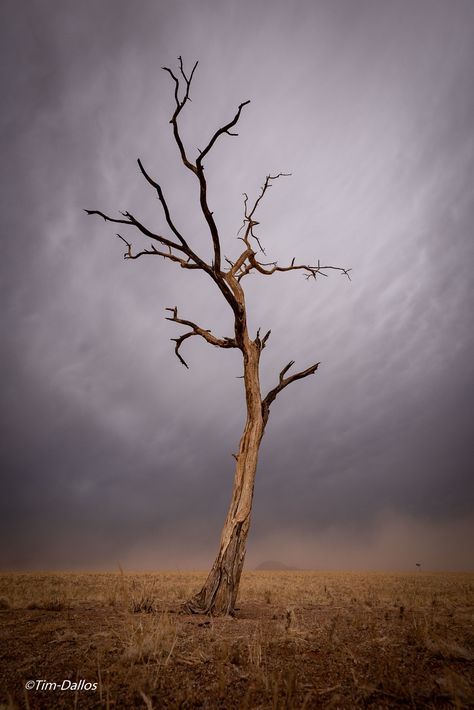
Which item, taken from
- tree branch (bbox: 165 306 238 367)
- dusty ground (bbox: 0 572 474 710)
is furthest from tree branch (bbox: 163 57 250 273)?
dusty ground (bbox: 0 572 474 710)

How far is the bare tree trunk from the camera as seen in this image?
6160 millimetres

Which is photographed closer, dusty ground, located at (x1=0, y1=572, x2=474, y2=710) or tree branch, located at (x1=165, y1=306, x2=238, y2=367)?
dusty ground, located at (x1=0, y1=572, x2=474, y2=710)

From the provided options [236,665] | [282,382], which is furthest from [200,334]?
[236,665]

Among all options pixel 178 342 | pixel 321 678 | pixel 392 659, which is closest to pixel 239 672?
pixel 321 678

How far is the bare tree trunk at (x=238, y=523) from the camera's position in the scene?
616 cm

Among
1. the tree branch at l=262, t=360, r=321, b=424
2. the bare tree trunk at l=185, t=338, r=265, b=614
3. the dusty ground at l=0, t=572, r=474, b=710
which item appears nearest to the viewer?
the dusty ground at l=0, t=572, r=474, b=710

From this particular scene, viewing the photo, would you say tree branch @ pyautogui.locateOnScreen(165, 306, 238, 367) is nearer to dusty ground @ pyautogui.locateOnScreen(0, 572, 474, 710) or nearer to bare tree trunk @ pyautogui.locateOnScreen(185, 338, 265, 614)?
bare tree trunk @ pyautogui.locateOnScreen(185, 338, 265, 614)

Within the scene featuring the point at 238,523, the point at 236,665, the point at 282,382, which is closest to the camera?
the point at 236,665

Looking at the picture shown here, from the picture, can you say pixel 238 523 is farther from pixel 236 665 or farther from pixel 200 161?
pixel 200 161

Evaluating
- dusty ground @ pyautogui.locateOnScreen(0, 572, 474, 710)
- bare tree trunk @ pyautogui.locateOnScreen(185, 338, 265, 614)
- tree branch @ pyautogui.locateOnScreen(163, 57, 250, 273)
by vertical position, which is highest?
tree branch @ pyautogui.locateOnScreen(163, 57, 250, 273)

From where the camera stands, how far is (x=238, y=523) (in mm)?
6590

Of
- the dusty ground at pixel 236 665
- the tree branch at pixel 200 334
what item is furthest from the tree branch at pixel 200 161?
the dusty ground at pixel 236 665

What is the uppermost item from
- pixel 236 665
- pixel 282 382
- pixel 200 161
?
pixel 200 161

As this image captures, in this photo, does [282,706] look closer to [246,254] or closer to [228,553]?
[228,553]
